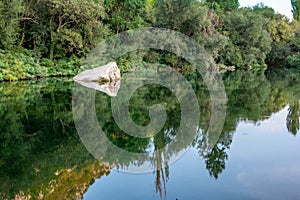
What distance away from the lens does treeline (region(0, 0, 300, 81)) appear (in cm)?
1920

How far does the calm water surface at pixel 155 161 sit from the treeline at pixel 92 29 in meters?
12.0

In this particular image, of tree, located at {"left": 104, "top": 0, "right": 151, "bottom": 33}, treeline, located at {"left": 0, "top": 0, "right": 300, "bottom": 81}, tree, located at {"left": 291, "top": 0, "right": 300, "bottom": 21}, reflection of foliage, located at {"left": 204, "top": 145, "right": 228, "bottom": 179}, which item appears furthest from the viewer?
tree, located at {"left": 291, "top": 0, "right": 300, "bottom": 21}

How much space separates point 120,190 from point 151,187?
344mm

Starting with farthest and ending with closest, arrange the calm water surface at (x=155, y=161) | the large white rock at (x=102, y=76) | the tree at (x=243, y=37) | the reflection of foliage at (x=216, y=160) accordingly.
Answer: the tree at (x=243, y=37)
the large white rock at (x=102, y=76)
the reflection of foliage at (x=216, y=160)
the calm water surface at (x=155, y=161)

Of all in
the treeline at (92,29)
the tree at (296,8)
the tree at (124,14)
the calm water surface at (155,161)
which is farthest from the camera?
the tree at (296,8)

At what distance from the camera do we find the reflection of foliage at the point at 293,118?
7.04 metres

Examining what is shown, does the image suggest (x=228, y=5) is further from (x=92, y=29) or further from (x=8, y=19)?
(x=8, y=19)

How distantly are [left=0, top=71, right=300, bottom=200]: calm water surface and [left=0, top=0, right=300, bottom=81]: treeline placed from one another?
474 inches

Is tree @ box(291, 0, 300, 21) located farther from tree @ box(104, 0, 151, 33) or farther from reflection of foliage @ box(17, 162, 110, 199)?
reflection of foliage @ box(17, 162, 110, 199)

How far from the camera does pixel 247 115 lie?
835 cm

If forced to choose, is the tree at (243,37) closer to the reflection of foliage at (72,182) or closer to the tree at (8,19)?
the tree at (8,19)

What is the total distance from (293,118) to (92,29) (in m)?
16.3

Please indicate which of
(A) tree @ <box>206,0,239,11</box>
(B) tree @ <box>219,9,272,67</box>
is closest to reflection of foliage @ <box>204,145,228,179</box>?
(B) tree @ <box>219,9,272,67</box>

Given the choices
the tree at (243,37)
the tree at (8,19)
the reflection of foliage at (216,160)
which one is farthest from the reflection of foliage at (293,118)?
the tree at (243,37)
